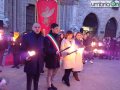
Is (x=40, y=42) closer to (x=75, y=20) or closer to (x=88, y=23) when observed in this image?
(x=75, y=20)

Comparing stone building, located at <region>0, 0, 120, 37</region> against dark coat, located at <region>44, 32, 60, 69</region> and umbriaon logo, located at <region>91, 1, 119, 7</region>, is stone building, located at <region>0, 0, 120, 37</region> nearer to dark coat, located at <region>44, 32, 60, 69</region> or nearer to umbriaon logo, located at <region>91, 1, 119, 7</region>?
umbriaon logo, located at <region>91, 1, 119, 7</region>

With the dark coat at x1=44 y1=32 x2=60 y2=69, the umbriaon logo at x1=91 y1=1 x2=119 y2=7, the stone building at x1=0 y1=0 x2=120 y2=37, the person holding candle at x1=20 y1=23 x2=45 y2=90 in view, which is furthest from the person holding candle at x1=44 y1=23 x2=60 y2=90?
the umbriaon logo at x1=91 y1=1 x2=119 y2=7

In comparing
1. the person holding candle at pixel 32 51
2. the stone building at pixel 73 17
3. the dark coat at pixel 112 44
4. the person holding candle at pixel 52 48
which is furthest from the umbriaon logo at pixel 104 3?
the person holding candle at pixel 32 51

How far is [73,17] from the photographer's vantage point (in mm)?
13961

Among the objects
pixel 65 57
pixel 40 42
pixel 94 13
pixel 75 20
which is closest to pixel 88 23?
pixel 94 13

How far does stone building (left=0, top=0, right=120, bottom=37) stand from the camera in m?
10.6

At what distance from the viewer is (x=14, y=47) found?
6.14 m

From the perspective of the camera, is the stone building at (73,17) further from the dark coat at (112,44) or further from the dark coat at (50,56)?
the dark coat at (50,56)

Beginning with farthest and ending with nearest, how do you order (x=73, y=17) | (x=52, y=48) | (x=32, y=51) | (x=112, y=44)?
(x=73, y=17), (x=112, y=44), (x=52, y=48), (x=32, y=51)

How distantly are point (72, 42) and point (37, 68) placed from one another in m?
1.65

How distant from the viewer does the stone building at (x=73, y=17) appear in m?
10.6

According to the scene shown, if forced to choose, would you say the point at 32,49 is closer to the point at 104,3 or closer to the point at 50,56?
the point at 50,56

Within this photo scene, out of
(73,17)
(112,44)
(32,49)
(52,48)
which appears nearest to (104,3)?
(73,17)

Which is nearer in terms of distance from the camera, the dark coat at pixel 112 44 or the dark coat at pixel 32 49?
the dark coat at pixel 32 49
